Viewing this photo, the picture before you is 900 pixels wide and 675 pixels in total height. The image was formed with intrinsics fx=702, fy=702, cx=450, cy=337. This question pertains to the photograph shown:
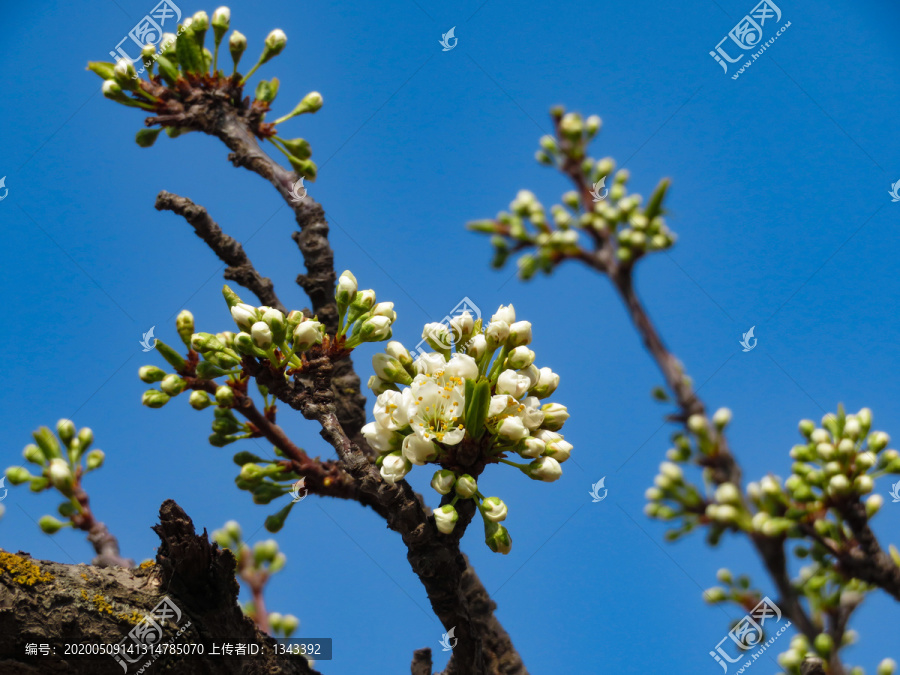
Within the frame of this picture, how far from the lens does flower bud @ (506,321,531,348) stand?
2256 millimetres

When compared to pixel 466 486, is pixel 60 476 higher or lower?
higher

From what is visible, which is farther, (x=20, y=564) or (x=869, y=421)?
(x=869, y=421)

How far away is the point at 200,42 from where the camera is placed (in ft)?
11.0

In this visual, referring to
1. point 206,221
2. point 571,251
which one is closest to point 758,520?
point 571,251

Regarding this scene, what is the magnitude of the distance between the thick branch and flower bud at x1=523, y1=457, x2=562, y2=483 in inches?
57.9

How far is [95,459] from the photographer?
327 cm

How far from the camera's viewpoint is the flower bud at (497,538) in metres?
2.11

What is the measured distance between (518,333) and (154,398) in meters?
1.41

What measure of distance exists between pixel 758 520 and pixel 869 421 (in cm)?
75

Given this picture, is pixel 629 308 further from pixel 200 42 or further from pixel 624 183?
pixel 200 42

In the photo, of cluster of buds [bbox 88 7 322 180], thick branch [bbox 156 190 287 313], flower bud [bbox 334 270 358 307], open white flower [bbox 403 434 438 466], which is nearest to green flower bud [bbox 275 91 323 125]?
cluster of buds [bbox 88 7 322 180]

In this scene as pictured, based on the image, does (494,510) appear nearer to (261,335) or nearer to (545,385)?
(545,385)

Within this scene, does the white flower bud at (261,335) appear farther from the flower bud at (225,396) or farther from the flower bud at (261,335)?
the flower bud at (225,396)

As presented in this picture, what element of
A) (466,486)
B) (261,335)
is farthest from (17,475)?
(466,486)
